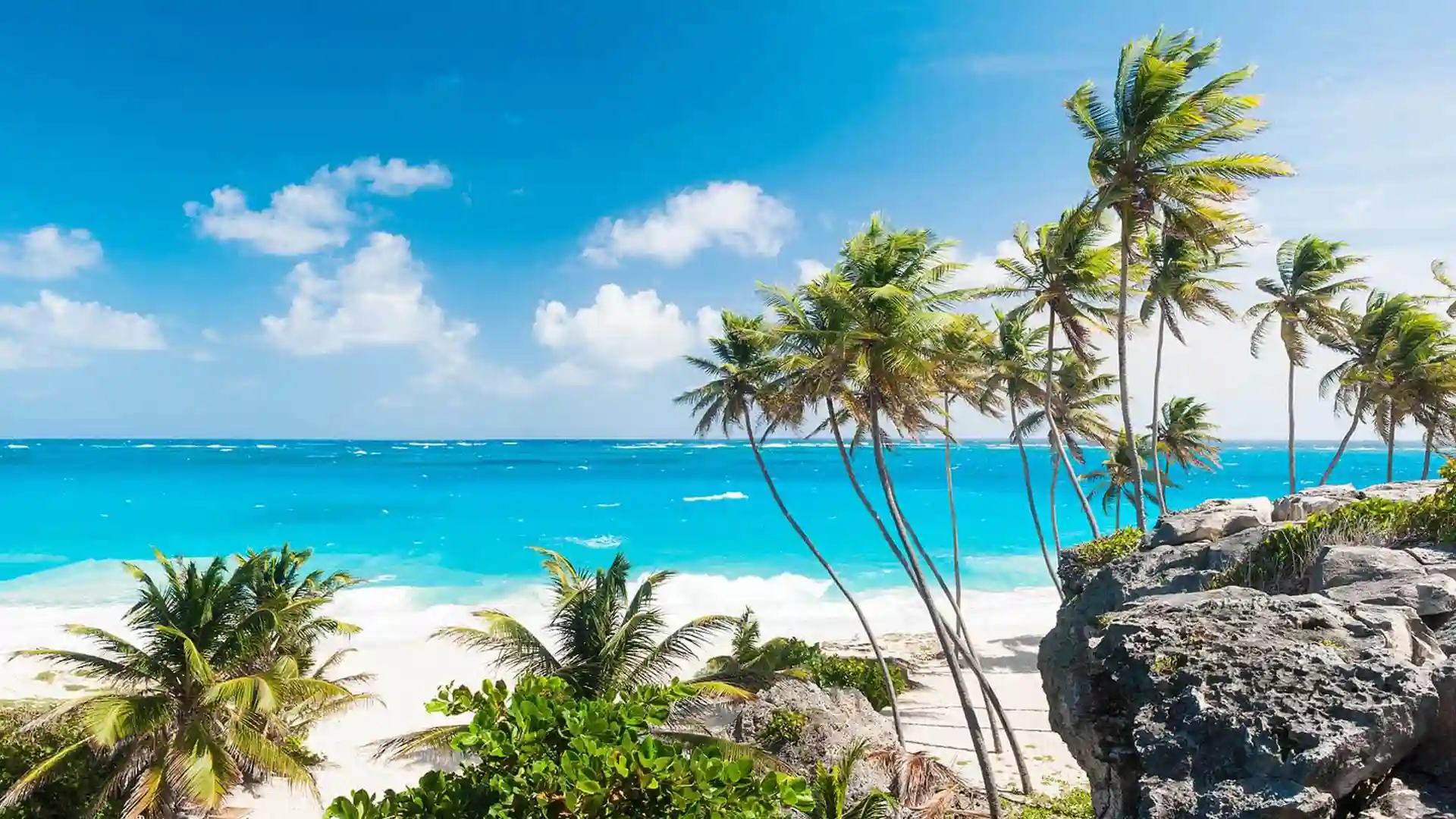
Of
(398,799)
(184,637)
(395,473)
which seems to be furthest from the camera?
(395,473)

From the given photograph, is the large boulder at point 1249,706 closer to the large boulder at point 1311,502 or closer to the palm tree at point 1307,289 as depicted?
the large boulder at point 1311,502

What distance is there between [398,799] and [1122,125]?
1552 centimetres

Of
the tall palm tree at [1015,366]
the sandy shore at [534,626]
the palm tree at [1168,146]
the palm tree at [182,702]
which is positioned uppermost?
the palm tree at [1168,146]

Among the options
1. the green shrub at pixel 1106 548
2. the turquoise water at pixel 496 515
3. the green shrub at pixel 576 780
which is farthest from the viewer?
the turquoise water at pixel 496 515

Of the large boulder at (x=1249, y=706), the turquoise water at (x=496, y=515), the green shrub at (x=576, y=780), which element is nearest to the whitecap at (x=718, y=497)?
the turquoise water at (x=496, y=515)

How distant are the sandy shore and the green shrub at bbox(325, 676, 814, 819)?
11.7 metres

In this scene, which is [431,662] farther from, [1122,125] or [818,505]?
[818,505]

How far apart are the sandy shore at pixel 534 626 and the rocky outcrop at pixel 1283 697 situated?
33.9 feet

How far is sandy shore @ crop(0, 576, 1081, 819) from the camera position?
50.0 feet

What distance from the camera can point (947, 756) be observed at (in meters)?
16.1

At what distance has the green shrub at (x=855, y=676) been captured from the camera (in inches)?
757

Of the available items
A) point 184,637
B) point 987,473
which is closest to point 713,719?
point 184,637

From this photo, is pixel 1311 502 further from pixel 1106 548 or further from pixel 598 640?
pixel 598 640

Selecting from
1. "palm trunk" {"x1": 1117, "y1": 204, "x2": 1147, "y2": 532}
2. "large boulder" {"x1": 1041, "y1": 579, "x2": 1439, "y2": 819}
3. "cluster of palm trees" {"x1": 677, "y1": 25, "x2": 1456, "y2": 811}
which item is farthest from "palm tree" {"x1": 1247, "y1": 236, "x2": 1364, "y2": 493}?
"large boulder" {"x1": 1041, "y1": 579, "x2": 1439, "y2": 819}
